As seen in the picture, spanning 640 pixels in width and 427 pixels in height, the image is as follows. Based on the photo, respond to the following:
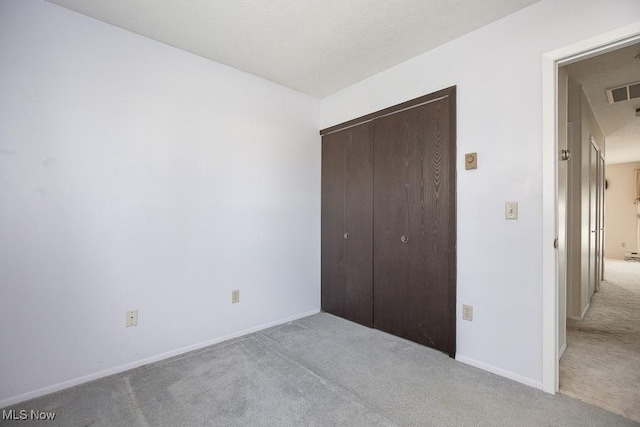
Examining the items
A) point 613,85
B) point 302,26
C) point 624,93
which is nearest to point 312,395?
point 302,26

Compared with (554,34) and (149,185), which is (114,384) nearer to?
(149,185)

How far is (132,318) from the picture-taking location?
210 centimetres

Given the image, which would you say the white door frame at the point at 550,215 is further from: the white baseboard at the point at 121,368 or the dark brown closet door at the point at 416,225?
the white baseboard at the point at 121,368

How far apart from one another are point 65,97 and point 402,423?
9.15 ft

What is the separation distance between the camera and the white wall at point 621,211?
710 cm

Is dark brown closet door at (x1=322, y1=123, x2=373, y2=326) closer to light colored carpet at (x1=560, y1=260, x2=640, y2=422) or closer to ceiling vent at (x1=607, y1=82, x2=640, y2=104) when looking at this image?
light colored carpet at (x1=560, y1=260, x2=640, y2=422)

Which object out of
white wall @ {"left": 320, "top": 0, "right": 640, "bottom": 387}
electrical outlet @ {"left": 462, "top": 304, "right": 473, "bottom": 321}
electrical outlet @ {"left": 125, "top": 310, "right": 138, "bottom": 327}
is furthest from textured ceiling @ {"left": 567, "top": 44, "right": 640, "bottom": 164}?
electrical outlet @ {"left": 125, "top": 310, "right": 138, "bottom": 327}

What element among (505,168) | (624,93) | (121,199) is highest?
(624,93)

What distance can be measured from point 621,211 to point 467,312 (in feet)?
27.2

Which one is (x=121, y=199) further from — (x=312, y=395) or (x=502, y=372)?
(x=502, y=372)

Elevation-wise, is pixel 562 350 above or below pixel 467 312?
below

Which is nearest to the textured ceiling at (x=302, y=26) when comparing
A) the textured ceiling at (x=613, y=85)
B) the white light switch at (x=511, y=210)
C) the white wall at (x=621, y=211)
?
the textured ceiling at (x=613, y=85)

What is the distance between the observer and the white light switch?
1926mm

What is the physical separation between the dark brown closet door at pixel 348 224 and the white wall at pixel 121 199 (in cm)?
57
